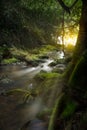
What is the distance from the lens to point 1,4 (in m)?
33.4

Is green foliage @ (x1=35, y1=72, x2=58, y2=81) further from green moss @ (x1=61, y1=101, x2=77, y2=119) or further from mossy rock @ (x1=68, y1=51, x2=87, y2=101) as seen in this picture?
green moss @ (x1=61, y1=101, x2=77, y2=119)

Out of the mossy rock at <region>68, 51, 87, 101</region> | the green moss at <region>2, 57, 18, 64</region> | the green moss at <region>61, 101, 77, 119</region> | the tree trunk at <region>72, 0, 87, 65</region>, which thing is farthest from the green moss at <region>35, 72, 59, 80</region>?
the green moss at <region>2, 57, 18, 64</region>

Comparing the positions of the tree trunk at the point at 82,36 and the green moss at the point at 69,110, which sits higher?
the tree trunk at the point at 82,36

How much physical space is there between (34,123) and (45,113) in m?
0.59

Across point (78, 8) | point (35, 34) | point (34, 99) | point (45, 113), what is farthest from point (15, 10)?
point (45, 113)

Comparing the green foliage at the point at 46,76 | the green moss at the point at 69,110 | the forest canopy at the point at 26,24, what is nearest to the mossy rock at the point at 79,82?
the green moss at the point at 69,110

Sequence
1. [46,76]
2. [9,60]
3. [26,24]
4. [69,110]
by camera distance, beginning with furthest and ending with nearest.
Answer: [26,24], [9,60], [46,76], [69,110]

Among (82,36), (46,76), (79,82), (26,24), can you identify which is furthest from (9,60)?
(79,82)

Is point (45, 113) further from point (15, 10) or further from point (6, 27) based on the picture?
point (15, 10)

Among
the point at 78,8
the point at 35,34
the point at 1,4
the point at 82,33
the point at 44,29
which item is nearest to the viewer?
the point at 82,33

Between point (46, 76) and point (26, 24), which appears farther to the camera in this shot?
point (26, 24)

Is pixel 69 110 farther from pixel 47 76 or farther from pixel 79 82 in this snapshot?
pixel 47 76

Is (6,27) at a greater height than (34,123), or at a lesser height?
greater

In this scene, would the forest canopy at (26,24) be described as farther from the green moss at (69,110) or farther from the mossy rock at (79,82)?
the green moss at (69,110)
